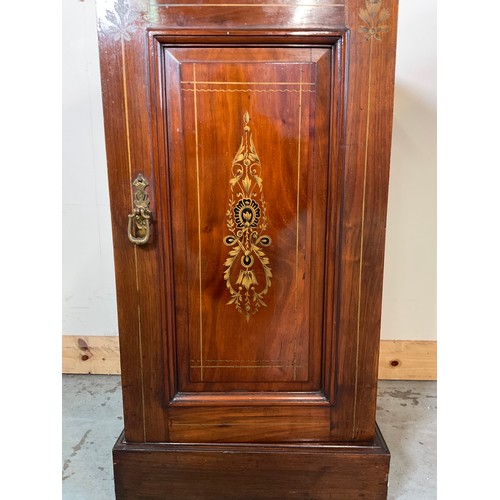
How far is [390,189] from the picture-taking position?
68.5 inches

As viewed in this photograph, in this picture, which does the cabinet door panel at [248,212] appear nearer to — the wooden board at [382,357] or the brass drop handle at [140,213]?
the brass drop handle at [140,213]

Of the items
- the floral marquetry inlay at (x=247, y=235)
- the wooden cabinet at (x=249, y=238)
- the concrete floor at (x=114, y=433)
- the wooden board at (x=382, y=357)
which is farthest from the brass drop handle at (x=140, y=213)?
the wooden board at (x=382, y=357)

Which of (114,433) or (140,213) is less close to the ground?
(140,213)

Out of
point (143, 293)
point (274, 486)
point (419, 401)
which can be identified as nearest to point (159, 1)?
point (143, 293)

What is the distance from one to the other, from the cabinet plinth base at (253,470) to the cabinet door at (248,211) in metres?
0.03

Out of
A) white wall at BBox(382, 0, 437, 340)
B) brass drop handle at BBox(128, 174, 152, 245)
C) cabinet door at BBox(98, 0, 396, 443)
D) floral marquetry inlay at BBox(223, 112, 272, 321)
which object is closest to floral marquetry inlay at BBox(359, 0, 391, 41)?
cabinet door at BBox(98, 0, 396, 443)

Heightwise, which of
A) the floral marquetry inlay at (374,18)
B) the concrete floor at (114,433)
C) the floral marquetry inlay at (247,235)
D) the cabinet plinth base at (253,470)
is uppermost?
the floral marquetry inlay at (374,18)

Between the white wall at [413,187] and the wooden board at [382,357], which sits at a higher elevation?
the white wall at [413,187]

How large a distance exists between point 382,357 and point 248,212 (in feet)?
3.61

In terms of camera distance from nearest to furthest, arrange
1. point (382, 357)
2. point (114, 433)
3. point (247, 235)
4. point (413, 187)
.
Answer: point (247, 235) < point (114, 433) < point (413, 187) < point (382, 357)

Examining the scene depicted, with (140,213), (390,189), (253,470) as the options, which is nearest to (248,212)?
(140,213)

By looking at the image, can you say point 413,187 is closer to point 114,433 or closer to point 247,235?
point 247,235

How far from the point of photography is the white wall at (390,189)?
1.65 metres

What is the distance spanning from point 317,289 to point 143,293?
0.43 m
